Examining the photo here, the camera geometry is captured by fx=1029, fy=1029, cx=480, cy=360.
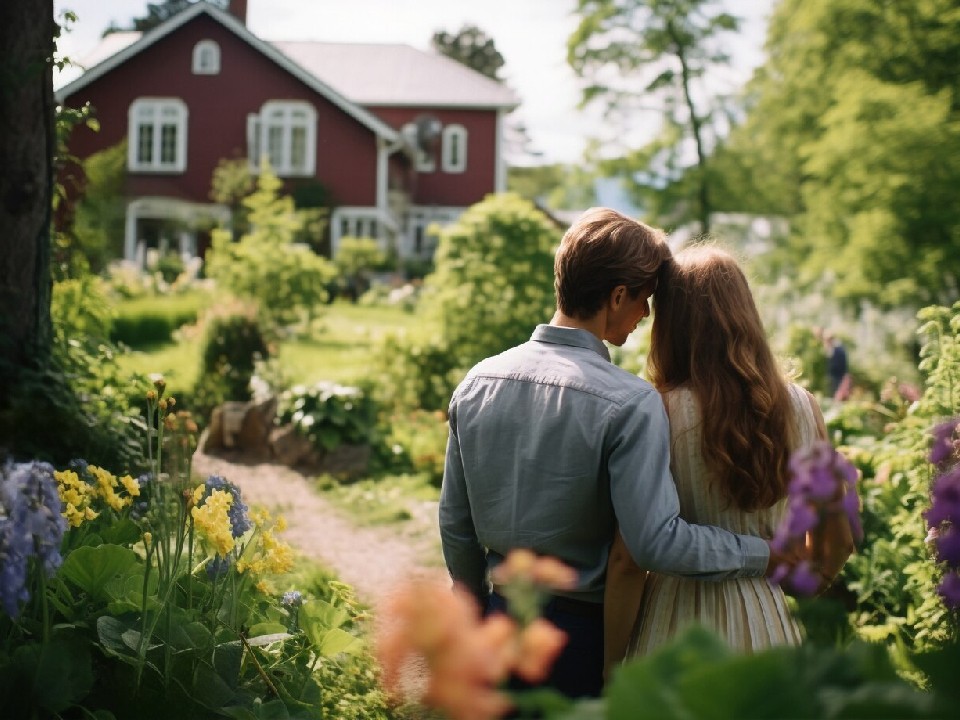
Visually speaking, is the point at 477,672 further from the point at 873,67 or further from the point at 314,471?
the point at 873,67

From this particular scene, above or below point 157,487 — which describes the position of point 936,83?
above

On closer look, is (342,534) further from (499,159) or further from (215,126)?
(499,159)

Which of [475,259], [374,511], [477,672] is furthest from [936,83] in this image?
[477,672]

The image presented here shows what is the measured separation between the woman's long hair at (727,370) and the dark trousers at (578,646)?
39 centimetres

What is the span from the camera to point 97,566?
108 inches

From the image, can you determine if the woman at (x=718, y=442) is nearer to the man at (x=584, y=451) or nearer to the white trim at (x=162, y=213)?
the man at (x=584, y=451)

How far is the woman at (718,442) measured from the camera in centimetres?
211

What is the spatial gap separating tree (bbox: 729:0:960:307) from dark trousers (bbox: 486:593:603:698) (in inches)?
526

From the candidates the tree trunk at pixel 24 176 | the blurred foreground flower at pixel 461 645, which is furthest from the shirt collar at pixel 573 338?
the tree trunk at pixel 24 176

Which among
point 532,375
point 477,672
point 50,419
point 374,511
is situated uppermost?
point 532,375

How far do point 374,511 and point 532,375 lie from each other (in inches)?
220

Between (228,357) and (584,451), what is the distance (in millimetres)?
8756

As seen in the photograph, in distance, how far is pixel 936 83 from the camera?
15.5m

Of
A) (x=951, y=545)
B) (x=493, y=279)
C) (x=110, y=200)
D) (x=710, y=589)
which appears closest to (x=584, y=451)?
(x=710, y=589)
